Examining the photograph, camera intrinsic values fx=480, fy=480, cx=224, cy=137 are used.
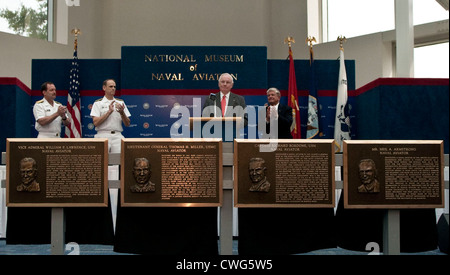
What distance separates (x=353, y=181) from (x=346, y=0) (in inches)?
315

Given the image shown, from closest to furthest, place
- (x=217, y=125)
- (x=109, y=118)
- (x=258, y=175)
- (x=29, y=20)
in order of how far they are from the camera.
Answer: (x=258, y=175) → (x=217, y=125) → (x=109, y=118) → (x=29, y=20)

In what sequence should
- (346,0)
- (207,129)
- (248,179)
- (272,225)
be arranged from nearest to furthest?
1. (248,179)
2. (272,225)
3. (207,129)
4. (346,0)

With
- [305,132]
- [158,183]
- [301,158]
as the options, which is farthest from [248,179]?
[305,132]

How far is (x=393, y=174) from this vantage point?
10.2 feet

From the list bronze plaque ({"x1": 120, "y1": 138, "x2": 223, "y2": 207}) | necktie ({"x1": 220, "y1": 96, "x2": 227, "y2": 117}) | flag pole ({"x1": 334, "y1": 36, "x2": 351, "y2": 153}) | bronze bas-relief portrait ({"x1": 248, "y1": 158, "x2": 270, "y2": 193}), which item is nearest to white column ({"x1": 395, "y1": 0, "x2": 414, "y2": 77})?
flag pole ({"x1": 334, "y1": 36, "x2": 351, "y2": 153})

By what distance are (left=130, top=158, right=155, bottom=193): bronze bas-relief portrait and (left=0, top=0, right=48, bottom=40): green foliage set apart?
24.8 ft

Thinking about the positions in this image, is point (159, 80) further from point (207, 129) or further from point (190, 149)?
point (190, 149)

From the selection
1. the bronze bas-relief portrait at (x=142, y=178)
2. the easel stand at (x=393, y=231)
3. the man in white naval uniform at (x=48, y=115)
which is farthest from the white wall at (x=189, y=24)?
the bronze bas-relief portrait at (x=142, y=178)

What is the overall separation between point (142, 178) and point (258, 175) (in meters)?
0.74

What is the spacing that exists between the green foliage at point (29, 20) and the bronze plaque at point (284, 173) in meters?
7.88

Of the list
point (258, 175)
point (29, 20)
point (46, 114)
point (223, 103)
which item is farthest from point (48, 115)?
point (29, 20)

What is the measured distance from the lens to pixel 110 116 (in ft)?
18.9

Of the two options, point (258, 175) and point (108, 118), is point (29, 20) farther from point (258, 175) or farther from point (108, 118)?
point (258, 175)

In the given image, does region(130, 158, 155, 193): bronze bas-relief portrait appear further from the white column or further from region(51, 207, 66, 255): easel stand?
the white column
